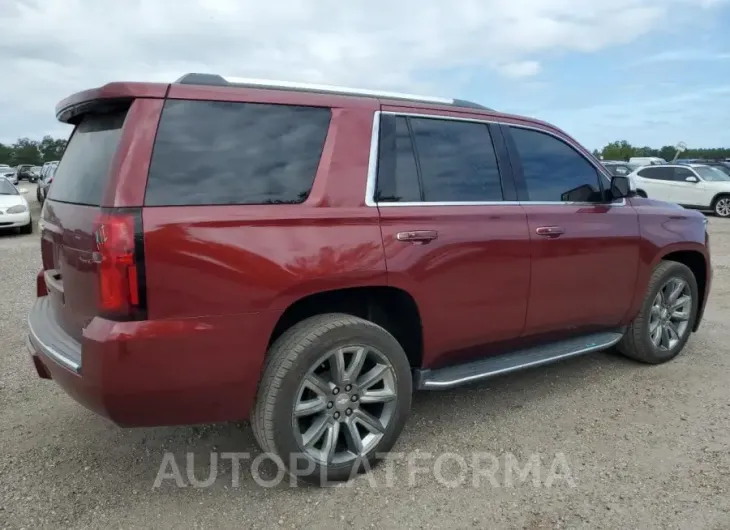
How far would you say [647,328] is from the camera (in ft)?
15.2

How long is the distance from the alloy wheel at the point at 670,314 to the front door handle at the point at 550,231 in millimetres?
1339

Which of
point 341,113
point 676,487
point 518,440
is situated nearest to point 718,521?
point 676,487

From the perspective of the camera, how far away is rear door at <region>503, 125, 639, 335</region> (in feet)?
12.5

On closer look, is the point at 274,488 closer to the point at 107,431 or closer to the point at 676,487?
the point at 107,431

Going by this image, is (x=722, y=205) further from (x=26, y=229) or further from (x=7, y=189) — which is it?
(x=7, y=189)

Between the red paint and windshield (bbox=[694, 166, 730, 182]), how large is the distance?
17555 mm

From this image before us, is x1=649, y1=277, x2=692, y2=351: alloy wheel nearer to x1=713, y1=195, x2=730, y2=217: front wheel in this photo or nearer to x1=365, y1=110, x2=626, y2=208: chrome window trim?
x1=365, y1=110, x2=626, y2=208: chrome window trim

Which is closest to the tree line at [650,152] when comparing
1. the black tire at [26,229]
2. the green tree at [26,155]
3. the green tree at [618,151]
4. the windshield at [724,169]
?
the green tree at [618,151]

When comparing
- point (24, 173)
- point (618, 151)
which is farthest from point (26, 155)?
point (618, 151)

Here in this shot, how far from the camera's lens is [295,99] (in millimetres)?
2992

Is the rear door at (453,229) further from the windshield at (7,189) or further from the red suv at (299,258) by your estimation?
the windshield at (7,189)

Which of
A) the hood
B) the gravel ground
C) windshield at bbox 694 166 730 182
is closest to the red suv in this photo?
the gravel ground

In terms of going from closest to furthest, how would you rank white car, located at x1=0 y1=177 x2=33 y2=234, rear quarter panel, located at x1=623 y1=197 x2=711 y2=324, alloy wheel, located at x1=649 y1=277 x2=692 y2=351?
rear quarter panel, located at x1=623 y1=197 x2=711 y2=324
alloy wheel, located at x1=649 y1=277 x2=692 y2=351
white car, located at x1=0 y1=177 x2=33 y2=234

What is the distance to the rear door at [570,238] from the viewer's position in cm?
381
